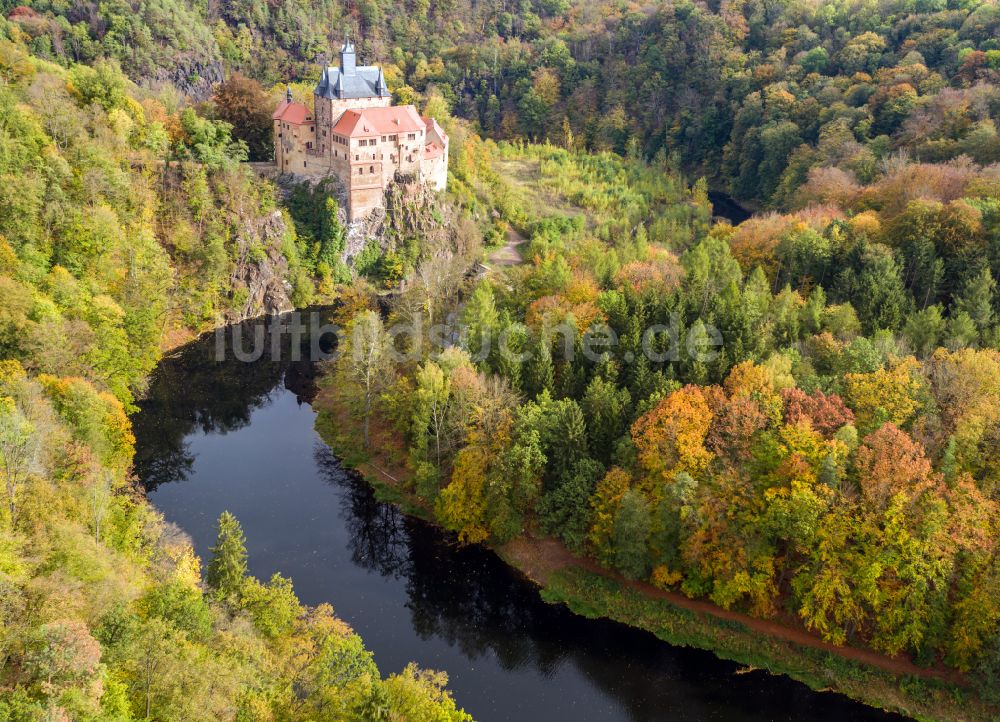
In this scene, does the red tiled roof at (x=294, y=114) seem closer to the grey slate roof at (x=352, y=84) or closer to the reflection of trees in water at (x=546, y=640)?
the grey slate roof at (x=352, y=84)

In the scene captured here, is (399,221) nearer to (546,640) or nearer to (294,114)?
(294,114)

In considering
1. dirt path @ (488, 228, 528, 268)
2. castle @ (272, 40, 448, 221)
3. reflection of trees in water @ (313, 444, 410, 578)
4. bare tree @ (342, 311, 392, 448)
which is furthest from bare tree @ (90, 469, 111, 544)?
dirt path @ (488, 228, 528, 268)

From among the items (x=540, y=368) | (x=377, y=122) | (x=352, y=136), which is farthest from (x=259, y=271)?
(x=540, y=368)

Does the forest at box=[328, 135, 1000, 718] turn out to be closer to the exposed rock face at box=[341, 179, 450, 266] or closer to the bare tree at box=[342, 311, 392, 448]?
the bare tree at box=[342, 311, 392, 448]

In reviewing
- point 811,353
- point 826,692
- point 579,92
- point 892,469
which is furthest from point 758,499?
point 579,92

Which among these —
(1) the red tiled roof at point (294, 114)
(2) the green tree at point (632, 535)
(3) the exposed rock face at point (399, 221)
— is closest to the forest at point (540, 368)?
(2) the green tree at point (632, 535)
